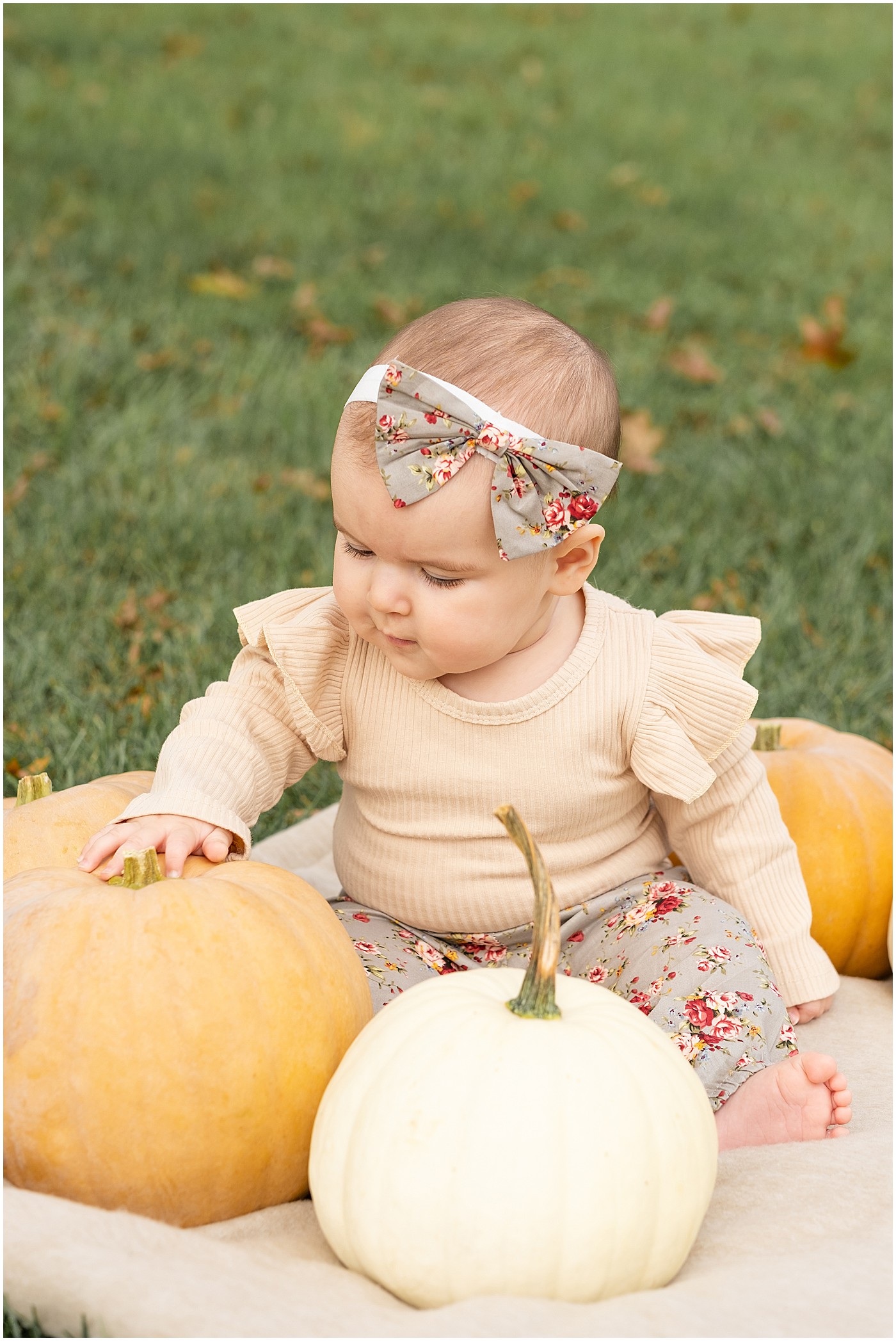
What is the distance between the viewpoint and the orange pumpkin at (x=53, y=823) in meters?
2.20

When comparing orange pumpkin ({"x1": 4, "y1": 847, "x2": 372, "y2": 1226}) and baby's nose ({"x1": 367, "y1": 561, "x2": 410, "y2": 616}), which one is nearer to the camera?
orange pumpkin ({"x1": 4, "y1": 847, "x2": 372, "y2": 1226})

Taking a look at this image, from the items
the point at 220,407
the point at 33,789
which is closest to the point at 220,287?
the point at 220,407

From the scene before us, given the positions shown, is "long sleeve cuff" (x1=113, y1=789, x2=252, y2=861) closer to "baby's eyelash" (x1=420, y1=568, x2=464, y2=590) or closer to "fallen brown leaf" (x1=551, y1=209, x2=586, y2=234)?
"baby's eyelash" (x1=420, y1=568, x2=464, y2=590)

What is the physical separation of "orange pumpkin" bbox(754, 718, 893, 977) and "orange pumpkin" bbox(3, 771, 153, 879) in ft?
4.41

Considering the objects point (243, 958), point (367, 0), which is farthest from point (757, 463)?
point (367, 0)

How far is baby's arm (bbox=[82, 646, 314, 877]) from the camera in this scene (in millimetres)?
2111

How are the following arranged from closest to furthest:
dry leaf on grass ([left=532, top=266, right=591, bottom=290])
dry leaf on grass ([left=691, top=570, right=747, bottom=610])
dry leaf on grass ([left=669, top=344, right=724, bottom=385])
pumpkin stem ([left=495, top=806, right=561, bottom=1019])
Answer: pumpkin stem ([left=495, top=806, right=561, bottom=1019]), dry leaf on grass ([left=691, top=570, right=747, bottom=610]), dry leaf on grass ([left=669, top=344, right=724, bottom=385]), dry leaf on grass ([left=532, top=266, right=591, bottom=290])

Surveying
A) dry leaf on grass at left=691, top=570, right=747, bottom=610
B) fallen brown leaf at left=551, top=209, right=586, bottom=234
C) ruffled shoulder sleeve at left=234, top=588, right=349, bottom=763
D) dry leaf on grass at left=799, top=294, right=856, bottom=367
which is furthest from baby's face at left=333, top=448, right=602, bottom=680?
fallen brown leaf at left=551, top=209, right=586, bottom=234

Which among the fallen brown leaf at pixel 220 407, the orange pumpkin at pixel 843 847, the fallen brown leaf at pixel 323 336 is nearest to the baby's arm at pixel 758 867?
the orange pumpkin at pixel 843 847

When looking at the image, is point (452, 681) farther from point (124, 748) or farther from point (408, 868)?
point (124, 748)

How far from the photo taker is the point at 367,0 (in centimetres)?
1077

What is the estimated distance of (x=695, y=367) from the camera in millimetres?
5867

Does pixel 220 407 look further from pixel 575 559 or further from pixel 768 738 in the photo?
pixel 575 559

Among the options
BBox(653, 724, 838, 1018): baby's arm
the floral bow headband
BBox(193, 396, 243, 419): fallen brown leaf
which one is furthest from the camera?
BBox(193, 396, 243, 419): fallen brown leaf
